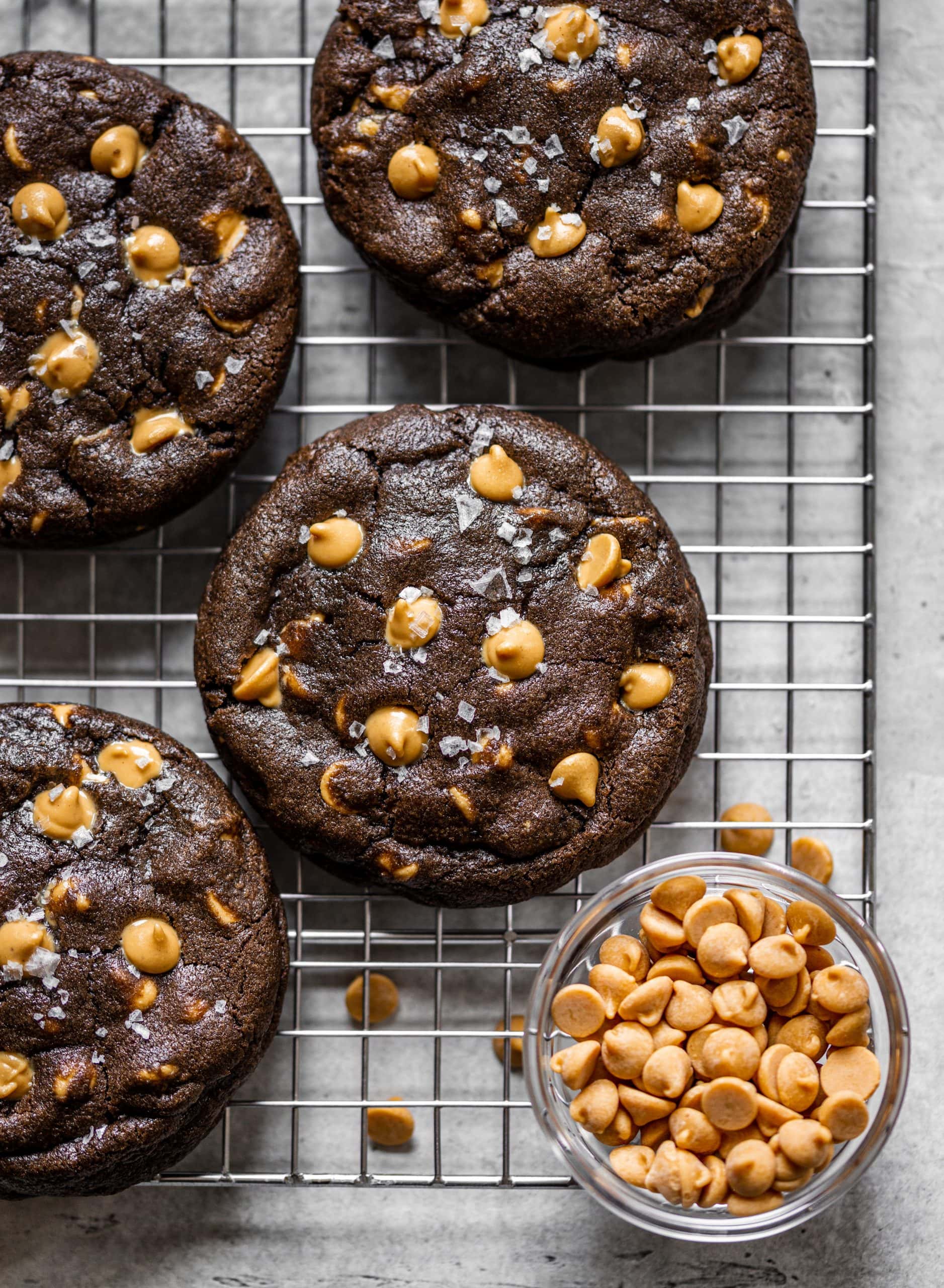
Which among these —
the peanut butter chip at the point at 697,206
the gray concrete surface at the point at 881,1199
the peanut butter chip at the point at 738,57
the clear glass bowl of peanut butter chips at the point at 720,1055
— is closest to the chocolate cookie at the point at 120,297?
the peanut butter chip at the point at 697,206

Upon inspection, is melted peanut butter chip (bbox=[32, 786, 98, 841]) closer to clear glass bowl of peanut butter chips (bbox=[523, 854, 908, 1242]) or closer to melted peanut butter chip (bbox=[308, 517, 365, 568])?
melted peanut butter chip (bbox=[308, 517, 365, 568])

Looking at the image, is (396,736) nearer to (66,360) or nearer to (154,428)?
(154,428)

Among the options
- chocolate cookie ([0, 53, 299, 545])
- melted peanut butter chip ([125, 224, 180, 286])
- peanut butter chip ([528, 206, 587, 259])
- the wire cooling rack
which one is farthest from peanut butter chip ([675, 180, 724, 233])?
melted peanut butter chip ([125, 224, 180, 286])

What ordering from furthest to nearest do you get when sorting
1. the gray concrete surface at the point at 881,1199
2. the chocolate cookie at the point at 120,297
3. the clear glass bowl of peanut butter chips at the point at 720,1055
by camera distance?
the gray concrete surface at the point at 881,1199 < the chocolate cookie at the point at 120,297 < the clear glass bowl of peanut butter chips at the point at 720,1055

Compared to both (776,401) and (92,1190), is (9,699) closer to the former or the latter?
(92,1190)

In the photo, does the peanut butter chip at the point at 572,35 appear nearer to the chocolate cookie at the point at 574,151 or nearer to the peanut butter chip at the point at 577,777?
the chocolate cookie at the point at 574,151

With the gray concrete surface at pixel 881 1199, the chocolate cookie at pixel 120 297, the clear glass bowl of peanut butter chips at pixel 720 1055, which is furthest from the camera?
the gray concrete surface at pixel 881 1199
